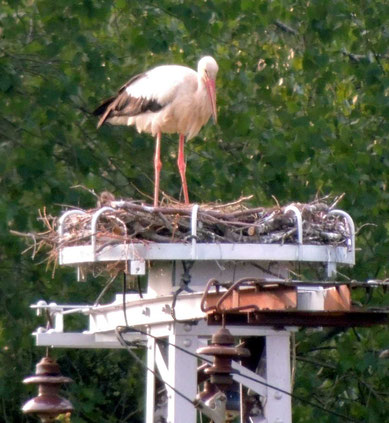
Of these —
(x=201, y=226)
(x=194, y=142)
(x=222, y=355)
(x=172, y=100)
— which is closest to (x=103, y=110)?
(x=172, y=100)

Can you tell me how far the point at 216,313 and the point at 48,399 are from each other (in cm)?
70

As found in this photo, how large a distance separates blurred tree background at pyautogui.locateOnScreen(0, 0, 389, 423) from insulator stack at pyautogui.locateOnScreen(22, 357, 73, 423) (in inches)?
160

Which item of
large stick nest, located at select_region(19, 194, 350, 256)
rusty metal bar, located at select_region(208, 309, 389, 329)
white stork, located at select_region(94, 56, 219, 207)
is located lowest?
rusty metal bar, located at select_region(208, 309, 389, 329)

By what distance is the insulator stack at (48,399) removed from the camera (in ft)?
15.7

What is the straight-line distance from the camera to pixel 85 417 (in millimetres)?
10086

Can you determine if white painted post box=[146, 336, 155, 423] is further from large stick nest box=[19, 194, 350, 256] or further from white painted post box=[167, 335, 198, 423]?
large stick nest box=[19, 194, 350, 256]

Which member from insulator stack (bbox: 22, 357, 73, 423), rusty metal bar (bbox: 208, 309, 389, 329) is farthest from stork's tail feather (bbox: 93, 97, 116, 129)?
insulator stack (bbox: 22, 357, 73, 423)

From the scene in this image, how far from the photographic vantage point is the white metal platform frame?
546 centimetres

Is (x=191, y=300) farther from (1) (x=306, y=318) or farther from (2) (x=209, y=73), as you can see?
(2) (x=209, y=73)

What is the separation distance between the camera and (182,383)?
17.9 feet

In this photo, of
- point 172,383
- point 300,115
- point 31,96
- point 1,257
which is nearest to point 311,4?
point 300,115

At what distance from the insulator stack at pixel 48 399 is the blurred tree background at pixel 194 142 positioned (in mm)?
4062

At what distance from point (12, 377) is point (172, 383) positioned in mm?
4653

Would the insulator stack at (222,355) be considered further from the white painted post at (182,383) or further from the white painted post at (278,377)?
the white painted post at (278,377)
